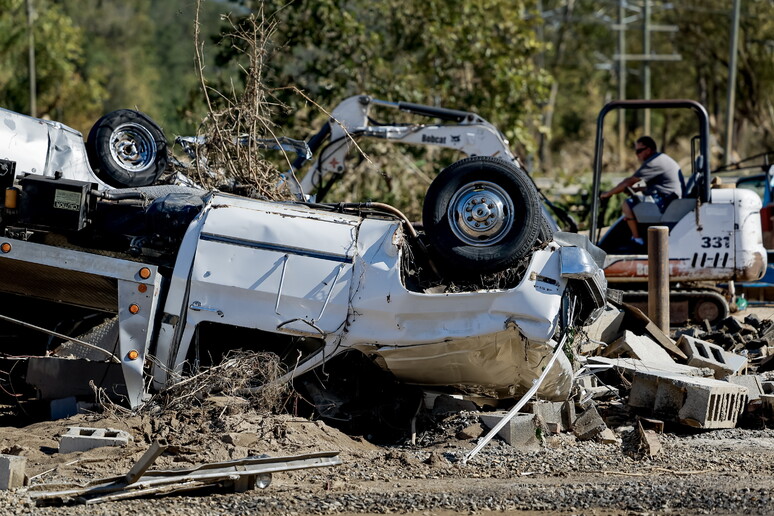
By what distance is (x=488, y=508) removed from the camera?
19.5ft

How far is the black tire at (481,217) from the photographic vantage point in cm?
716

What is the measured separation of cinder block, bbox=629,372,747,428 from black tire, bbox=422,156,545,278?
1895 millimetres

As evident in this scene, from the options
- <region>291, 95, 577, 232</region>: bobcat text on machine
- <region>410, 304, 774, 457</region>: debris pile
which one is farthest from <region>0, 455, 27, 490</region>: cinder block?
<region>291, 95, 577, 232</region>: bobcat text on machine

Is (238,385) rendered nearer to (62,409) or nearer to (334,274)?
(334,274)

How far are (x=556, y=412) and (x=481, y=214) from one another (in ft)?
5.47

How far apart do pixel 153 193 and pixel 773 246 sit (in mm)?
9778

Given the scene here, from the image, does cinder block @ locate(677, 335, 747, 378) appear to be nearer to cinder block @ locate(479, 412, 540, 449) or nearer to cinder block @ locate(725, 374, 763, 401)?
cinder block @ locate(725, 374, 763, 401)

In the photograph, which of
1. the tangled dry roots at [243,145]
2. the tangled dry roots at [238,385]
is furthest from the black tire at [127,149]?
the tangled dry roots at [238,385]

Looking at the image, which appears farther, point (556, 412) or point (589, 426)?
point (556, 412)

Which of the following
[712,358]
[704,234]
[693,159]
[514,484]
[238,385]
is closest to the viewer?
[514,484]

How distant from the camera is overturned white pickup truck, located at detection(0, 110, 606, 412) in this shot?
720 cm

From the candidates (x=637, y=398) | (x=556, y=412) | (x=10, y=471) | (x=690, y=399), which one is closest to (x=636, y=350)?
(x=637, y=398)

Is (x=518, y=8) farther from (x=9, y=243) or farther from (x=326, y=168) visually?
(x=9, y=243)

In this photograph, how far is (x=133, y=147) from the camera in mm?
9125
